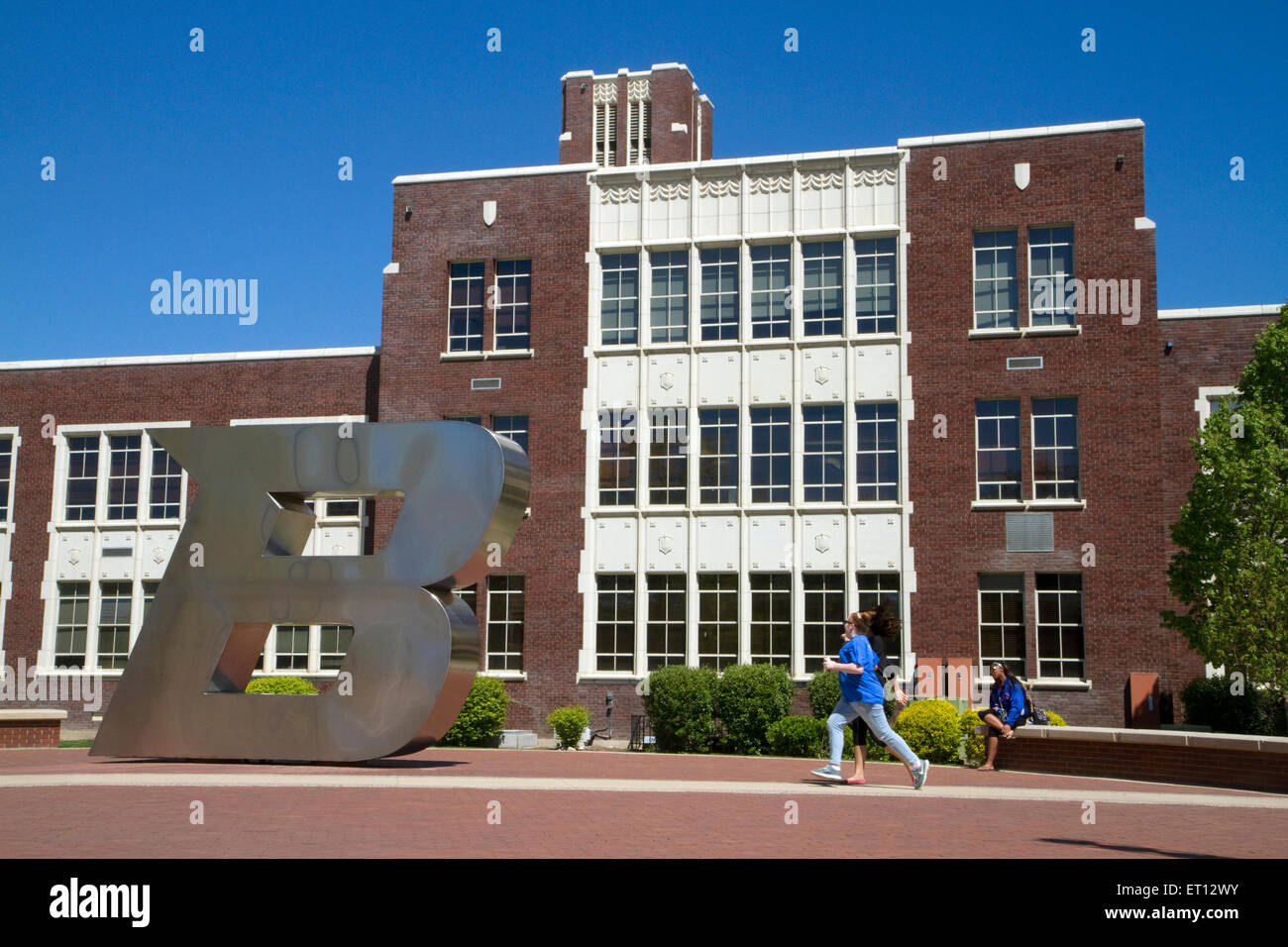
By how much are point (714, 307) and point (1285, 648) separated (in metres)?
14.3

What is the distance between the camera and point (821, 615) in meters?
29.5

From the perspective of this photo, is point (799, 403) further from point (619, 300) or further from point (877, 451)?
point (619, 300)

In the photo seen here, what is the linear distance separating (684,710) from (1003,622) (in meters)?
7.27

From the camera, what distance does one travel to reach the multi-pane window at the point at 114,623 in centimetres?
3381

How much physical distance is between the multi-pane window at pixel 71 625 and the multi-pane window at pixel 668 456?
15457 millimetres

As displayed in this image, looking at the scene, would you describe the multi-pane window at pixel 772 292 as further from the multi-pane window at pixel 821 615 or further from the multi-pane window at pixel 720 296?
the multi-pane window at pixel 821 615

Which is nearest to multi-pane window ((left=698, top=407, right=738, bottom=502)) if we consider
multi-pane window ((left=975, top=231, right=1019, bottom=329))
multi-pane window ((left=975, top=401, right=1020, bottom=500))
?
multi-pane window ((left=975, top=401, right=1020, bottom=500))

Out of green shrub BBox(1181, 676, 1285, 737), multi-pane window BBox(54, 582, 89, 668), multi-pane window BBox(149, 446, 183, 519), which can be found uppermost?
multi-pane window BBox(149, 446, 183, 519)

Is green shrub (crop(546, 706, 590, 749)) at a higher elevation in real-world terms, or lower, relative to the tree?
lower

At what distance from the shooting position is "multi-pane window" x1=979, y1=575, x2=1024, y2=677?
2830cm

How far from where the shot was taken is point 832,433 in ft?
98.5

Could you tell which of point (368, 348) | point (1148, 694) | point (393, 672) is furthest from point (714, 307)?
point (393, 672)

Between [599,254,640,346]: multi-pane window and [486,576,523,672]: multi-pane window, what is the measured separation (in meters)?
6.20

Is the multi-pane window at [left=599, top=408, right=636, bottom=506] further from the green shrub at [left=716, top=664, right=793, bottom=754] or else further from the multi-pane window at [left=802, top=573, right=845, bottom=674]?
the green shrub at [left=716, top=664, right=793, bottom=754]
